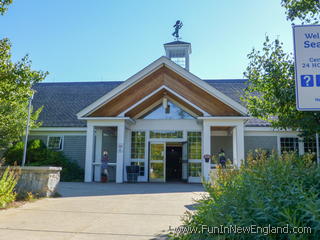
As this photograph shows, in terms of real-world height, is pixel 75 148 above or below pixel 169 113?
below

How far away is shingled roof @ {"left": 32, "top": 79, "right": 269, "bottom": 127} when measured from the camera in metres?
17.2

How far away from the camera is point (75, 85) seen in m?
22.7

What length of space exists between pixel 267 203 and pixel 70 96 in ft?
64.4

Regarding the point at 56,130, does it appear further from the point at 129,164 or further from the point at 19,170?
the point at 19,170

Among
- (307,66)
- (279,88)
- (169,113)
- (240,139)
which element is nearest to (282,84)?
(279,88)

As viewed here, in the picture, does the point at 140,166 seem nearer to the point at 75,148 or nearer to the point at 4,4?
the point at 75,148

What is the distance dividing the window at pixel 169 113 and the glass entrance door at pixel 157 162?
151 cm

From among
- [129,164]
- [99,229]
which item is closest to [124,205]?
[99,229]

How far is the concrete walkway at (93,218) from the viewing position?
14.4 feet

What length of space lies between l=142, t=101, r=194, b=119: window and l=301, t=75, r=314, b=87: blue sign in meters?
10.8

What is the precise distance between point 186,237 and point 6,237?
2.80 metres

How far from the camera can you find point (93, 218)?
216 inches

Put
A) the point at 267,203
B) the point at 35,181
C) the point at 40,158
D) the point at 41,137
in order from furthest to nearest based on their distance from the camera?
1. the point at 41,137
2. the point at 40,158
3. the point at 35,181
4. the point at 267,203

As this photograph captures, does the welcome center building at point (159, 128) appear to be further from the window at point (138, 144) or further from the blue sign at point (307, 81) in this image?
the blue sign at point (307, 81)
